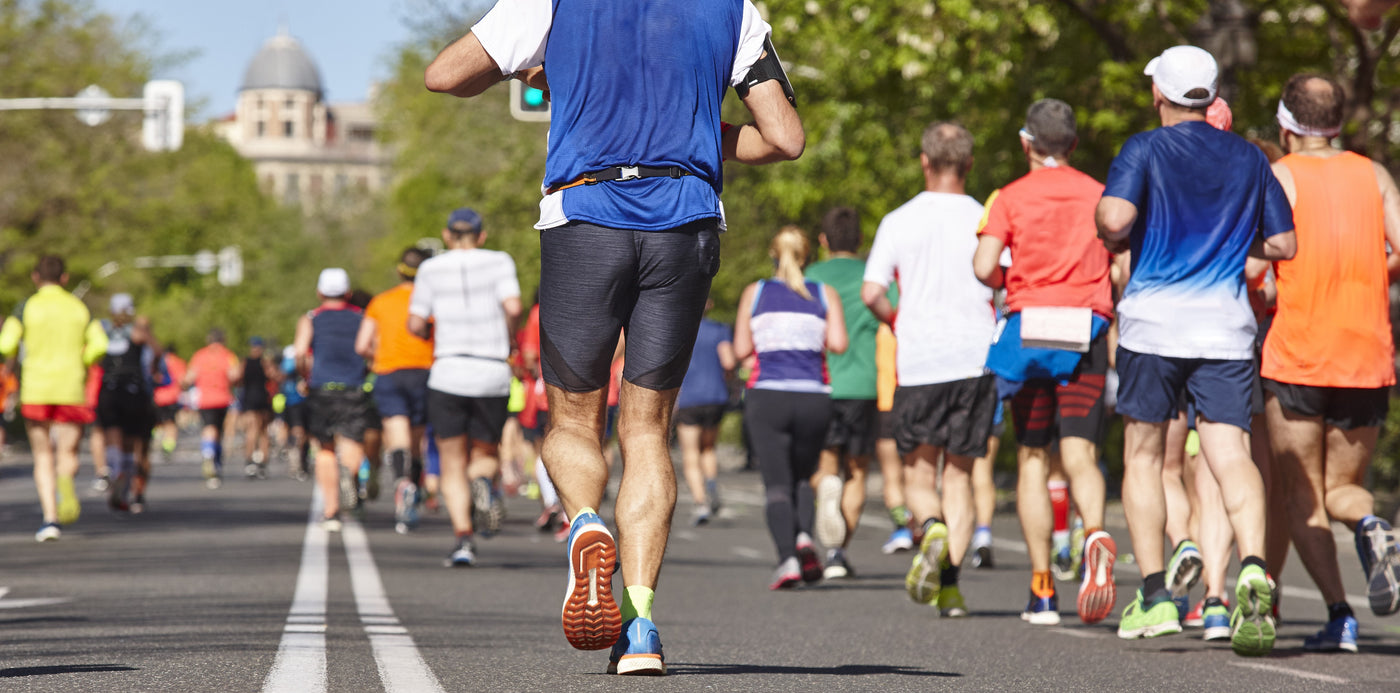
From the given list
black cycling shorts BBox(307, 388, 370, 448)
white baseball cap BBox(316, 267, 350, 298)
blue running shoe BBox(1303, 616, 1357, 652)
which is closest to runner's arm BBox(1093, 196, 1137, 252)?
blue running shoe BBox(1303, 616, 1357, 652)

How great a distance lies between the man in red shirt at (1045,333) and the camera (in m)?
8.49

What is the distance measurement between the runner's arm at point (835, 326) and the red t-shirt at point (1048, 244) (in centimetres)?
235

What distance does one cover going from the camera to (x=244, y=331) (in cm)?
11062

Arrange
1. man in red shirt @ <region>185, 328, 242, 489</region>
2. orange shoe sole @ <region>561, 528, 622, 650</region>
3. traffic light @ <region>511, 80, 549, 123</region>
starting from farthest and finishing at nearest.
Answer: man in red shirt @ <region>185, 328, 242, 489</region> < traffic light @ <region>511, 80, 549, 123</region> < orange shoe sole @ <region>561, 528, 622, 650</region>

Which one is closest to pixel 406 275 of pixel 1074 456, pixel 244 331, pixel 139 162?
pixel 1074 456

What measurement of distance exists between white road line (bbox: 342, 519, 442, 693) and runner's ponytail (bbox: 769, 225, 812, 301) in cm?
264

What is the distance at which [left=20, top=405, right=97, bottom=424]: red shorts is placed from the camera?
15.3 m

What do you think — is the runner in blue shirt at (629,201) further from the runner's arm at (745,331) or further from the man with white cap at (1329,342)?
the runner's arm at (745,331)

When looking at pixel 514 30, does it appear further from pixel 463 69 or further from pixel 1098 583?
pixel 1098 583

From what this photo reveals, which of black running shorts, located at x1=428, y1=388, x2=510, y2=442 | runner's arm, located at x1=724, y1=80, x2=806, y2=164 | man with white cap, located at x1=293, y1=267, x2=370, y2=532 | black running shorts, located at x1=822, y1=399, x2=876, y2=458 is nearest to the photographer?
runner's arm, located at x1=724, y1=80, x2=806, y2=164

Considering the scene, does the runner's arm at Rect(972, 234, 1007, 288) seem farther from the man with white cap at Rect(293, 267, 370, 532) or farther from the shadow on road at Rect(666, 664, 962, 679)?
the man with white cap at Rect(293, 267, 370, 532)

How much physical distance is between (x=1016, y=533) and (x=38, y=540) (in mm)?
7179

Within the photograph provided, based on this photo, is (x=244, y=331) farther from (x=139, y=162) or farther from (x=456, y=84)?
(x=456, y=84)

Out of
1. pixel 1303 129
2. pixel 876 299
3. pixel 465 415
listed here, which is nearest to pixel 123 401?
pixel 465 415
